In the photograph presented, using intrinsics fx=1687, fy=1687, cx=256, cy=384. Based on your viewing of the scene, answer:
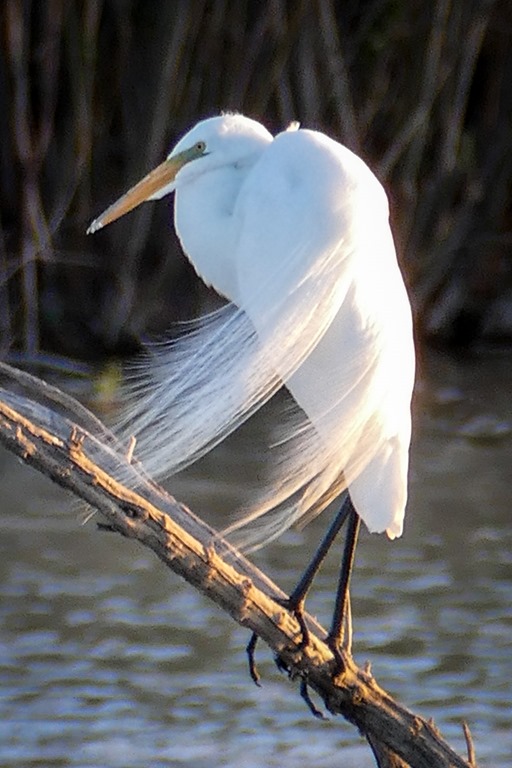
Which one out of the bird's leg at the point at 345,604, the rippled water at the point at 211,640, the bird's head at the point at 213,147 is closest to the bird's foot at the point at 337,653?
the bird's leg at the point at 345,604

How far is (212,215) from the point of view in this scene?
3.00m

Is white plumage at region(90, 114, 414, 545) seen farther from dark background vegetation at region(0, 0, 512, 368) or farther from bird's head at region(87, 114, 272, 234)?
dark background vegetation at region(0, 0, 512, 368)

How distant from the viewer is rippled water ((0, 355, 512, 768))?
14.6 ft

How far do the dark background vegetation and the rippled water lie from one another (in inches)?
87.7

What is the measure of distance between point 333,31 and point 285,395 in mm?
1971

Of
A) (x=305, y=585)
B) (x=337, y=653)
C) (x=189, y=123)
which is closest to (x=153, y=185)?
(x=305, y=585)

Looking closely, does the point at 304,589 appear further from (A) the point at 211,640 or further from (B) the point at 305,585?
(A) the point at 211,640

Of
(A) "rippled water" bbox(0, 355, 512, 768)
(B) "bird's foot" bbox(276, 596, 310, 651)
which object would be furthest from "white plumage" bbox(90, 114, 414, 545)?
(A) "rippled water" bbox(0, 355, 512, 768)

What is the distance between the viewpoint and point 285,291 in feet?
9.51

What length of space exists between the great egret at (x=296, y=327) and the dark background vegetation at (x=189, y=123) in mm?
4905

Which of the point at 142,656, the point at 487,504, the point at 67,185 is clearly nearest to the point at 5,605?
the point at 142,656

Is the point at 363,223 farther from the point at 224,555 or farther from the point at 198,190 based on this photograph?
the point at 224,555

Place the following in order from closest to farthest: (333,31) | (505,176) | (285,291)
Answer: (285,291) < (333,31) < (505,176)

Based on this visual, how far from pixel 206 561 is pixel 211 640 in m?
2.55
